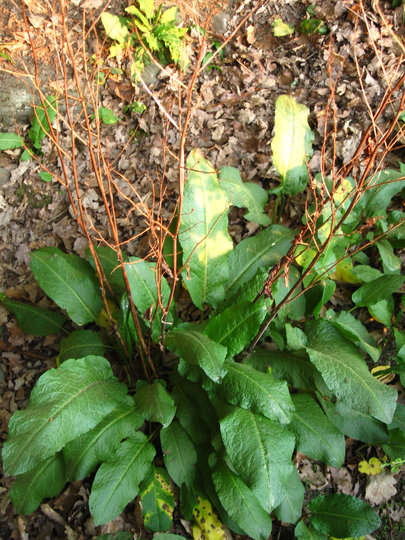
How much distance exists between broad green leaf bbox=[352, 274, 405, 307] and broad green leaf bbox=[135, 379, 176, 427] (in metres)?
1.21

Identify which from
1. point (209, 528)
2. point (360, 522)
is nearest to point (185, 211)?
point (209, 528)

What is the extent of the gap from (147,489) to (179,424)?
34cm

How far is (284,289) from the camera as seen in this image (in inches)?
97.1

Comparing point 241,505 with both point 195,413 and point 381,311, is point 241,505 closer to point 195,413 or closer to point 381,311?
point 195,413

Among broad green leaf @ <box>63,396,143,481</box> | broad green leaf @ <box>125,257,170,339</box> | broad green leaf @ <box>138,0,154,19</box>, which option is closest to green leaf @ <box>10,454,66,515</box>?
broad green leaf @ <box>63,396,143,481</box>

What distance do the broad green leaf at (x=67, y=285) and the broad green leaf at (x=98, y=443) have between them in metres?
0.59

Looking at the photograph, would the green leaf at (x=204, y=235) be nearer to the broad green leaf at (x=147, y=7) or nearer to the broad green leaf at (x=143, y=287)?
the broad green leaf at (x=143, y=287)

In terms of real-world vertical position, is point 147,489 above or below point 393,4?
below

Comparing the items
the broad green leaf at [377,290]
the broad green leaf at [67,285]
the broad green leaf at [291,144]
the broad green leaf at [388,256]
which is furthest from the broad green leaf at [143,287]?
the broad green leaf at [388,256]

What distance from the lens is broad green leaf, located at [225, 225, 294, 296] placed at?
8.50 feet

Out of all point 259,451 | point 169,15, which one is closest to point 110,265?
point 259,451

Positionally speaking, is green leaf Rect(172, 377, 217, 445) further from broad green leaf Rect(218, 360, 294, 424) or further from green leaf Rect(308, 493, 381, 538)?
green leaf Rect(308, 493, 381, 538)

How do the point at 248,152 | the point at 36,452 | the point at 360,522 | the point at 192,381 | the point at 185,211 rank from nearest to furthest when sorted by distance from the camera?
the point at 36,452 < the point at 360,522 < the point at 192,381 < the point at 185,211 < the point at 248,152

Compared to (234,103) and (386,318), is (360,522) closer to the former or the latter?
(386,318)
